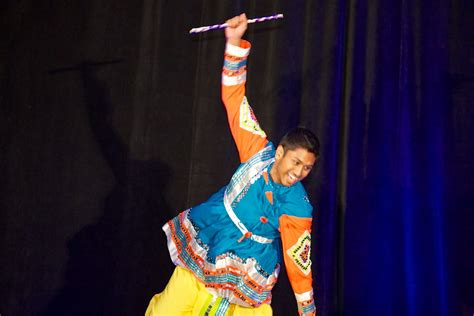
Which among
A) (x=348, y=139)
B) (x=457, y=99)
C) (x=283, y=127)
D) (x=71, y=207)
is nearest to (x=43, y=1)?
(x=71, y=207)

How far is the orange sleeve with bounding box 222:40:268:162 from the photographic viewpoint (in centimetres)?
223

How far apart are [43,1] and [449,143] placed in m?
2.25

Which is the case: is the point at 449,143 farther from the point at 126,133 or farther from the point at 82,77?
the point at 82,77

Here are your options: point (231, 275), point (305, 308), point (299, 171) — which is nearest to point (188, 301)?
point (231, 275)

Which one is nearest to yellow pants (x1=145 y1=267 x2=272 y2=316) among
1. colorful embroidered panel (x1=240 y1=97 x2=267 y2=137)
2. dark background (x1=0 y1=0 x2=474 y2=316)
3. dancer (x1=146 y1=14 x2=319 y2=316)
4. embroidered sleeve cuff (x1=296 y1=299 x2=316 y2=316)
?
dancer (x1=146 y1=14 x2=319 y2=316)

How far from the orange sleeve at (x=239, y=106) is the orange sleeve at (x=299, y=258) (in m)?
0.35

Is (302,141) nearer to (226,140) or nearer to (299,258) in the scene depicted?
(299,258)

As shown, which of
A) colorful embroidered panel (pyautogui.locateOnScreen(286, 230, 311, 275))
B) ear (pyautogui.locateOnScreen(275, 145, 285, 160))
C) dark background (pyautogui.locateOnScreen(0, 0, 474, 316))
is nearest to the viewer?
colorful embroidered panel (pyautogui.locateOnScreen(286, 230, 311, 275))

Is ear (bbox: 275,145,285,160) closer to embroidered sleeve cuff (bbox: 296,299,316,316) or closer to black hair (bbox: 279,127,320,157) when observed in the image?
black hair (bbox: 279,127,320,157)

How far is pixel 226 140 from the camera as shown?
3146 mm

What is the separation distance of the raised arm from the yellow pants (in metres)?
0.54

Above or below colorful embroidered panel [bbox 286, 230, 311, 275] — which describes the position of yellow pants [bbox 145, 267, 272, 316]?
below

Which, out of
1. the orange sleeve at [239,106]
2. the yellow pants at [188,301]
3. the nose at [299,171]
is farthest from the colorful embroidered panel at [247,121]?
the yellow pants at [188,301]

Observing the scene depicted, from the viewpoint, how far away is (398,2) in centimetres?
320
